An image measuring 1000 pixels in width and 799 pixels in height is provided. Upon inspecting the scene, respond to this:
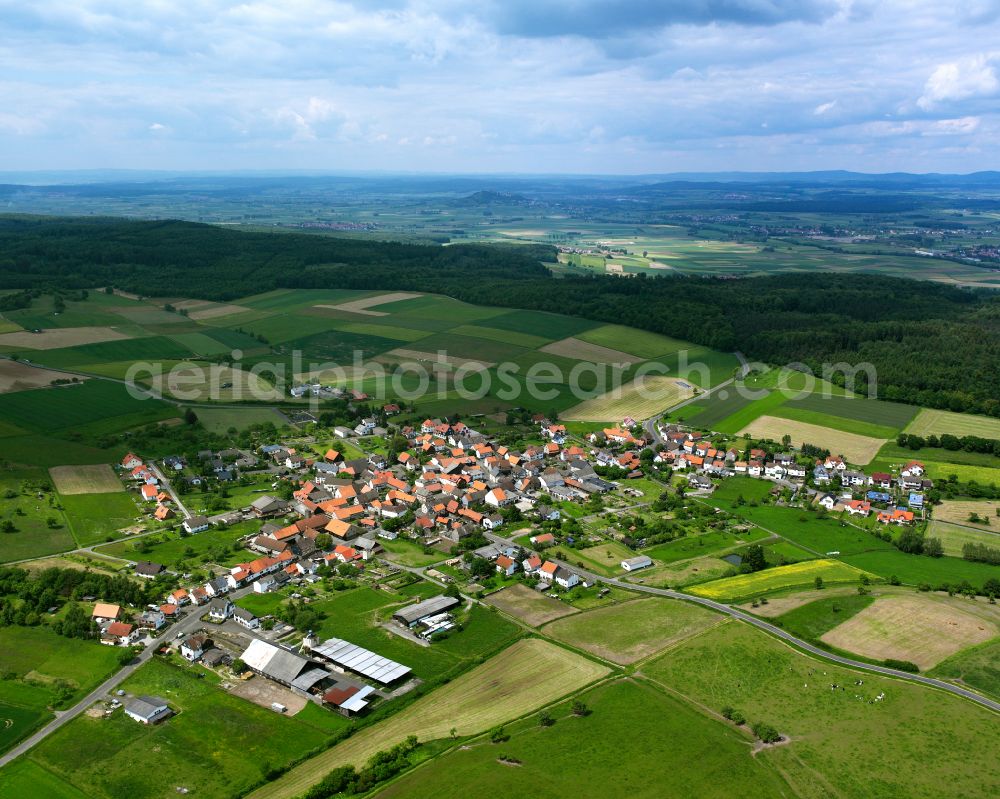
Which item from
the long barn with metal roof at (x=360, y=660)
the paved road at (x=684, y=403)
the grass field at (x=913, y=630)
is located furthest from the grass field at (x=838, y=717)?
the paved road at (x=684, y=403)

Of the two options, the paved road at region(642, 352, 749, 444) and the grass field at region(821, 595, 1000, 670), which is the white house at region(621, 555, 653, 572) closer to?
the grass field at region(821, 595, 1000, 670)

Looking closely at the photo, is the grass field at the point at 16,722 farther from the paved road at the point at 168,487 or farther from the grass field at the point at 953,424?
the grass field at the point at 953,424

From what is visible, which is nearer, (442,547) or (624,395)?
(442,547)

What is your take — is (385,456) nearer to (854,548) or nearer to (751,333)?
(854,548)

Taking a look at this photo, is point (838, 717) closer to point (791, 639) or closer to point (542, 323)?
point (791, 639)

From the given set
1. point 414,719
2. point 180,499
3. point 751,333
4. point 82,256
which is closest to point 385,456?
point 180,499

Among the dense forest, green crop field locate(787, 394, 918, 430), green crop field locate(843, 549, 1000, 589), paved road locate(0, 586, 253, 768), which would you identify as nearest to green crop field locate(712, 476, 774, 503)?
green crop field locate(843, 549, 1000, 589)

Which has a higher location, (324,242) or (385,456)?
(324,242)
